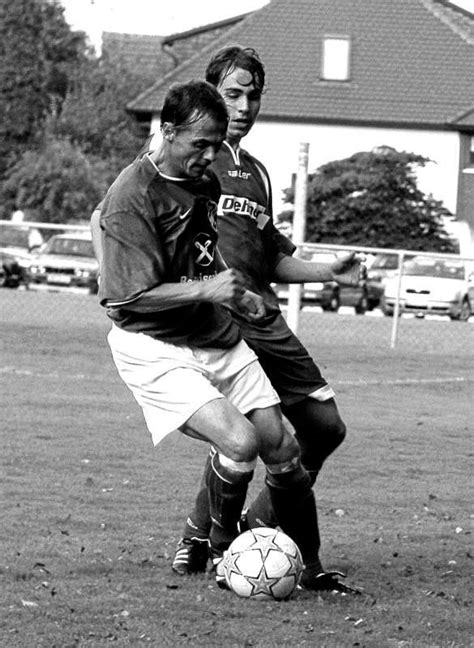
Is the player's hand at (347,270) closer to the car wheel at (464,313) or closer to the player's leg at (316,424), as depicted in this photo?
the player's leg at (316,424)

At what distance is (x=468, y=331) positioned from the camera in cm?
2358

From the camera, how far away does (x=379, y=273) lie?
28.5 meters

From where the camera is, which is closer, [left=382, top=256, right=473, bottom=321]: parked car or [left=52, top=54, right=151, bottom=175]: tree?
[left=382, top=256, right=473, bottom=321]: parked car

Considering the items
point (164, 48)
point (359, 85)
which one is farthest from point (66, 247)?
point (164, 48)

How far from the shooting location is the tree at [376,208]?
43.9 metres

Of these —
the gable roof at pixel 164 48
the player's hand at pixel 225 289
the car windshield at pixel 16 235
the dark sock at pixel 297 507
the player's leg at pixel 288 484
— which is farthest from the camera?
the gable roof at pixel 164 48

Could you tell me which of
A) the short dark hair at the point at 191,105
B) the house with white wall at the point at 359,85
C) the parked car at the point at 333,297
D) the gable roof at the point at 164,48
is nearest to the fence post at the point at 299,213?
the parked car at the point at 333,297

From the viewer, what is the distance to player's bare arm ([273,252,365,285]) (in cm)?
680

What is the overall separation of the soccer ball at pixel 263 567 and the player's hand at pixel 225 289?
1.18 m

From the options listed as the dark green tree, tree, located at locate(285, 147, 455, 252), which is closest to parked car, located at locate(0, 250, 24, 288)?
tree, located at locate(285, 147, 455, 252)

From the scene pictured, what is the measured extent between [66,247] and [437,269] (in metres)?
6.84

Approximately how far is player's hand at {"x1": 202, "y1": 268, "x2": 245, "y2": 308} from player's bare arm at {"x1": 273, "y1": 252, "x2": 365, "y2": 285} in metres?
1.10

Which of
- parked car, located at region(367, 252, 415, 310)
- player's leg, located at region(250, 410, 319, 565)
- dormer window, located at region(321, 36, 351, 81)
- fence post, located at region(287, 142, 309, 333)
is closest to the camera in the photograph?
player's leg, located at region(250, 410, 319, 565)

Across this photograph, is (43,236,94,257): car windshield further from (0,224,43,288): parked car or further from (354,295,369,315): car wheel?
(354,295,369,315): car wheel
